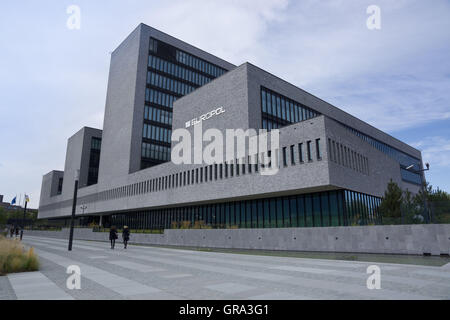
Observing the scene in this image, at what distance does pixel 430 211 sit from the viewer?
17.5m

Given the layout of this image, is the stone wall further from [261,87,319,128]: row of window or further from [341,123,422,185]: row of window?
[341,123,422,185]: row of window

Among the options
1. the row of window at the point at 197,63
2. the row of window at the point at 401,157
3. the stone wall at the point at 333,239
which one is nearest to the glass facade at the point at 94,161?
the row of window at the point at 197,63

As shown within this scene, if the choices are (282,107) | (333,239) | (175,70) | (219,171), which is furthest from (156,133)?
(333,239)

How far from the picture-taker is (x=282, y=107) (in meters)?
39.1

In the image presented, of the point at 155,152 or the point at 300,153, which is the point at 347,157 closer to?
the point at 300,153

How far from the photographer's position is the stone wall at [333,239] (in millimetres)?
17338

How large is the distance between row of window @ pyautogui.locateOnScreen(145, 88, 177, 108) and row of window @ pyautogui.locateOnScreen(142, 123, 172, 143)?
527 centimetres

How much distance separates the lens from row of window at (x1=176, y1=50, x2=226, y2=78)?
66.8 metres

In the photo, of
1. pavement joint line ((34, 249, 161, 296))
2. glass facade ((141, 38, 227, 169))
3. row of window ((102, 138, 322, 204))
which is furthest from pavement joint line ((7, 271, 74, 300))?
glass facade ((141, 38, 227, 169))

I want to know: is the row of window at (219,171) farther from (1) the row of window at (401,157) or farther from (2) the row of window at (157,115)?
(1) the row of window at (401,157)

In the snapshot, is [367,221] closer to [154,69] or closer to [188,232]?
[188,232]

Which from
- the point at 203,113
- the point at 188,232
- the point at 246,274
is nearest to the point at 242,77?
the point at 203,113
